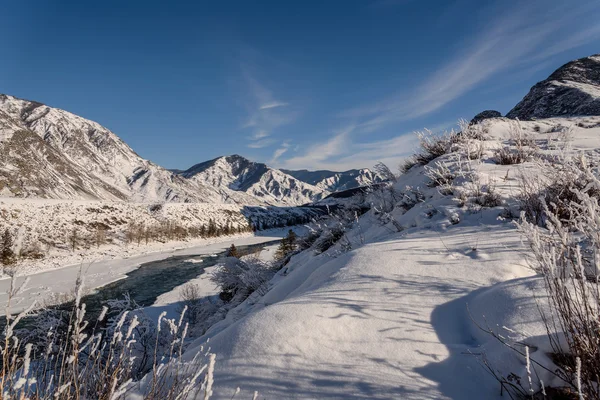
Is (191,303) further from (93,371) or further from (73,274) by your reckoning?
(73,274)

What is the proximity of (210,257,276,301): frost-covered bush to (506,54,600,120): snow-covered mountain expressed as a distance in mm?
10406

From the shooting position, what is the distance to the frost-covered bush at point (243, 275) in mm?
8227

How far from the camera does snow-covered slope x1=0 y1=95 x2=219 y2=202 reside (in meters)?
86.3

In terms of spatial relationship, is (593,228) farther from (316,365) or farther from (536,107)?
(536,107)

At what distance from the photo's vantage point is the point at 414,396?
164 centimetres

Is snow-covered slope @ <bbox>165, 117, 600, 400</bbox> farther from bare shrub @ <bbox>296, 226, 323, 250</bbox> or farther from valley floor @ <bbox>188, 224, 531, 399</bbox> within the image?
bare shrub @ <bbox>296, 226, 323, 250</bbox>

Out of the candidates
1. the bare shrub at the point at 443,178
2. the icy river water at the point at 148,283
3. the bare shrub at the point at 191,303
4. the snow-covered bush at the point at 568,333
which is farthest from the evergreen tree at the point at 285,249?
the snow-covered bush at the point at 568,333

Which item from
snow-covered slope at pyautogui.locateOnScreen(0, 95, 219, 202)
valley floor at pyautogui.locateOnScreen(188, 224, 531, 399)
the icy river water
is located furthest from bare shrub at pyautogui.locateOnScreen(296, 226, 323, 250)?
snow-covered slope at pyautogui.locateOnScreen(0, 95, 219, 202)

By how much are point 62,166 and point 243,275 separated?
146m

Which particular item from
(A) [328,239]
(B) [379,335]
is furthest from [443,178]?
(B) [379,335]

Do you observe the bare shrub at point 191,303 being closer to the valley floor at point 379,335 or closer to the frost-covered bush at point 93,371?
the frost-covered bush at point 93,371

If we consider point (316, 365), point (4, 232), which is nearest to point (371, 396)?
point (316, 365)

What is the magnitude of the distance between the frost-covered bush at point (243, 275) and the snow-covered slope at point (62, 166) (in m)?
93.9

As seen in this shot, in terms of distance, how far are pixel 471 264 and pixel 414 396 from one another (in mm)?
1577
